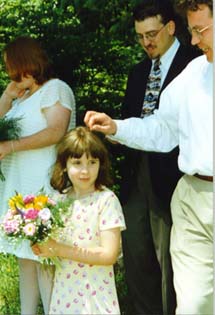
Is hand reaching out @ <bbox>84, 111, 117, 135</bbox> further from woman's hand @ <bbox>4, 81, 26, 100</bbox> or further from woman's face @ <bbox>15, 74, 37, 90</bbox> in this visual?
woman's hand @ <bbox>4, 81, 26, 100</bbox>

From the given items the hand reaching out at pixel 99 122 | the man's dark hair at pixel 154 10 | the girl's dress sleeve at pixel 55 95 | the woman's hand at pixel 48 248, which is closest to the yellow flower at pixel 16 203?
the woman's hand at pixel 48 248

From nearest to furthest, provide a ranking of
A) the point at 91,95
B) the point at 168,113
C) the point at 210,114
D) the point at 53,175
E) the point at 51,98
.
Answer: the point at 210,114
the point at 168,113
the point at 53,175
the point at 51,98
the point at 91,95

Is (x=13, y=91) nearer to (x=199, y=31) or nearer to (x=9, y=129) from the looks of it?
(x=9, y=129)

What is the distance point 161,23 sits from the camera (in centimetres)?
529

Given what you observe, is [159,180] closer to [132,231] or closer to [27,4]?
[132,231]

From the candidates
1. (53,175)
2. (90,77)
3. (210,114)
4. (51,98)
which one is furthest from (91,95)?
(210,114)

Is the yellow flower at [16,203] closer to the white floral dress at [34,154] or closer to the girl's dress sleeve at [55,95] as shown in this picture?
the white floral dress at [34,154]

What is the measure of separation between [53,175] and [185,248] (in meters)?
0.97

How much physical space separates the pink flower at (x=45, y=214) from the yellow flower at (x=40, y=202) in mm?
41

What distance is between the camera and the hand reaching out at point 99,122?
457 centimetres

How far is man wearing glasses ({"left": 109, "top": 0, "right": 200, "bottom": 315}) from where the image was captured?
5.27m

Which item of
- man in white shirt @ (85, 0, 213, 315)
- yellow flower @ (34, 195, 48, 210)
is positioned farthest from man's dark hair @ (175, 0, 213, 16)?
yellow flower @ (34, 195, 48, 210)

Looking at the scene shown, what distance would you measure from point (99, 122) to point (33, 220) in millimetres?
577

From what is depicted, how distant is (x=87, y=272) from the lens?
188 inches
